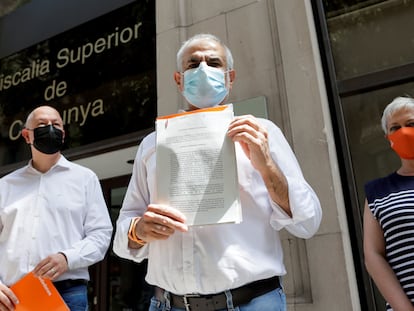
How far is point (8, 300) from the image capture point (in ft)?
7.09

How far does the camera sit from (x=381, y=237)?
204 centimetres

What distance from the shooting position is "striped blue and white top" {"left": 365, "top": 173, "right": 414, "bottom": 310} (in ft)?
6.21

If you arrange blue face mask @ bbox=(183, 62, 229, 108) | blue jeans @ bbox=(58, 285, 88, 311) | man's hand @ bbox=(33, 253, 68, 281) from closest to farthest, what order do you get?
blue face mask @ bbox=(183, 62, 229, 108) < man's hand @ bbox=(33, 253, 68, 281) < blue jeans @ bbox=(58, 285, 88, 311)

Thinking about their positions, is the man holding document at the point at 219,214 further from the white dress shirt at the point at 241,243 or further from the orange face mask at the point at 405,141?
the orange face mask at the point at 405,141

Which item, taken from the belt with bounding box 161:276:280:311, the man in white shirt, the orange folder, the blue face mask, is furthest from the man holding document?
the man in white shirt

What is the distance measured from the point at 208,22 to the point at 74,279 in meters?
2.87

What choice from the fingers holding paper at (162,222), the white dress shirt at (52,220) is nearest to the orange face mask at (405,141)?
the fingers holding paper at (162,222)

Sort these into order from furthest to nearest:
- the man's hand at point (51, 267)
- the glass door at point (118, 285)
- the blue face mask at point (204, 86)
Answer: the glass door at point (118, 285) → the man's hand at point (51, 267) → the blue face mask at point (204, 86)

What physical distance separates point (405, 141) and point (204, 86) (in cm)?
110

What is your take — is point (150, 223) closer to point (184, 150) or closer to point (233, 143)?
point (184, 150)

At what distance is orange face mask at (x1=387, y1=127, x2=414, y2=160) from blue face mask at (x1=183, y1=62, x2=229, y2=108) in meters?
0.96

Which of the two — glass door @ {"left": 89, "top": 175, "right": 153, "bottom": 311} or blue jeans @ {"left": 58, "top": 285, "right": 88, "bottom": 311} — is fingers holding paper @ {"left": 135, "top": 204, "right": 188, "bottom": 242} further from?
glass door @ {"left": 89, "top": 175, "right": 153, "bottom": 311}

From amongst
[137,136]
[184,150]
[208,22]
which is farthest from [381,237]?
[137,136]

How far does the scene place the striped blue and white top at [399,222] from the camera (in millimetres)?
1893
